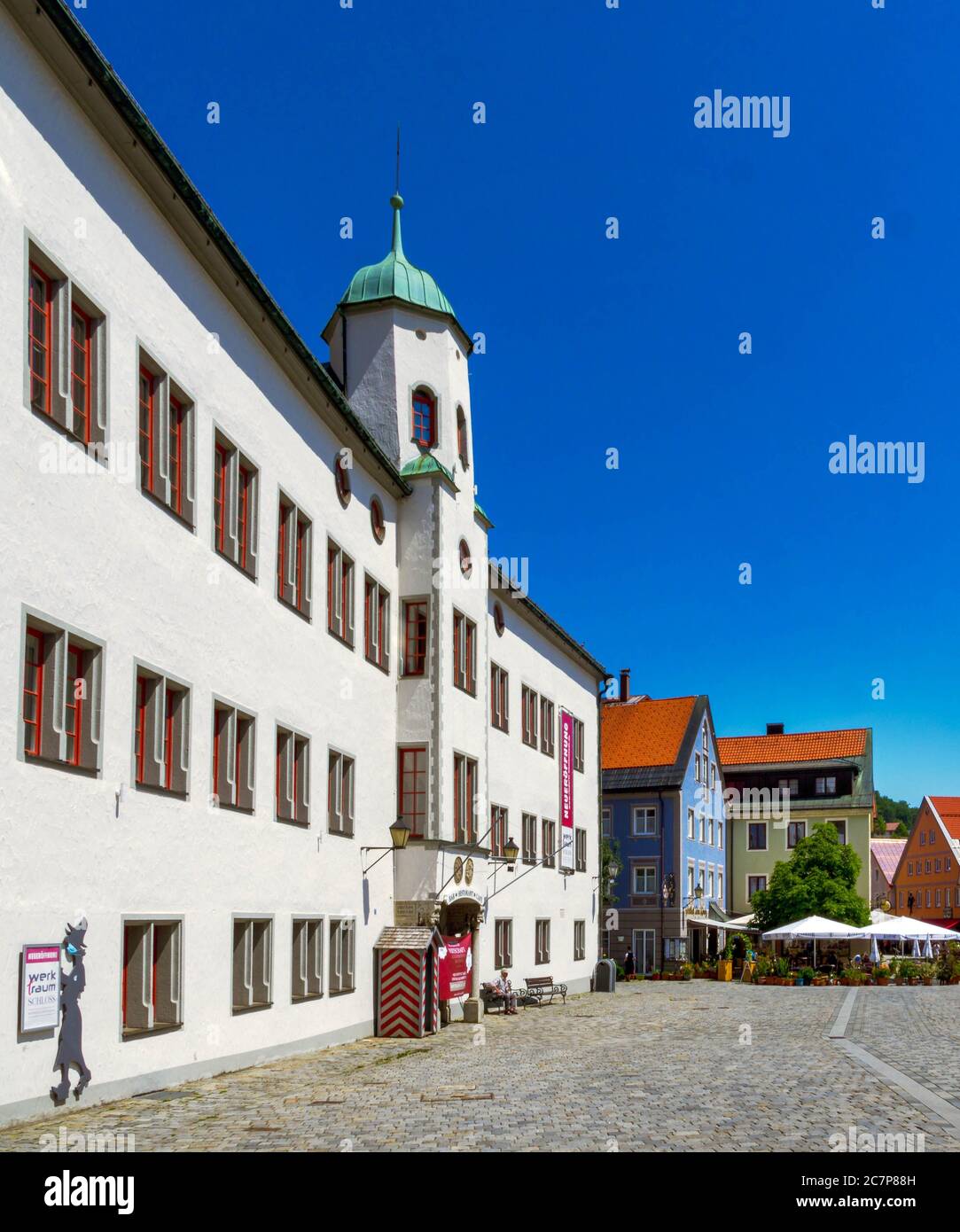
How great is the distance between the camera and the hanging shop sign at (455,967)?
28953mm

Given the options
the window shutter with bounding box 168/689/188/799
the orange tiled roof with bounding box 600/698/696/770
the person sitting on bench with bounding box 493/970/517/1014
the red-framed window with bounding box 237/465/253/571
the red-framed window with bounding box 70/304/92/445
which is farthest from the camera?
the orange tiled roof with bounding box 600/698/696/770

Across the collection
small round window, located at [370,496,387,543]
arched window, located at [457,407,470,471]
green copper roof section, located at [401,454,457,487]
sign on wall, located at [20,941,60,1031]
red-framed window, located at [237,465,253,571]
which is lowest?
sign on wall, located at [20,941,60,1031]

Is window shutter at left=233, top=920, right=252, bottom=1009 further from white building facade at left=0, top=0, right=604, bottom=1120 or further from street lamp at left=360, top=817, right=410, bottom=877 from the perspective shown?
street lamp at left=360, top=817, right=410, bottom=877

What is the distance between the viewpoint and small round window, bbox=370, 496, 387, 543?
93.0 feet

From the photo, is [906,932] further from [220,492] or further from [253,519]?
[220,492]

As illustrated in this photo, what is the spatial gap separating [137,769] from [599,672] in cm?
3535

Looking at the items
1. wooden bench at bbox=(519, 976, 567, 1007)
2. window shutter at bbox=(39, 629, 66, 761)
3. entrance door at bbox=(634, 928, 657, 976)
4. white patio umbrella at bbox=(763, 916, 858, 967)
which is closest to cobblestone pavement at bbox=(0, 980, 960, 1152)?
window shutter at bbox=(39, 629, 66, 761)

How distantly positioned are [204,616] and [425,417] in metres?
13.8

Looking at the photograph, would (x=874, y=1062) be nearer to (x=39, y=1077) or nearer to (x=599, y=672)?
(x=39, y=1077)

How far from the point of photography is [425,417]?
3189 centimetres

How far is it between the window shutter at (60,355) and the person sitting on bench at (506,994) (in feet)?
73.6

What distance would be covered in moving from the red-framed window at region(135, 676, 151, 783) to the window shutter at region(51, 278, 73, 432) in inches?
143

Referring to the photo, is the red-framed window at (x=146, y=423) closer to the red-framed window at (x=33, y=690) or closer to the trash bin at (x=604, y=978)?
the red-framed window at (x=33, y=690)

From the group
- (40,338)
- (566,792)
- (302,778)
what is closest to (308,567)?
(302,778)
